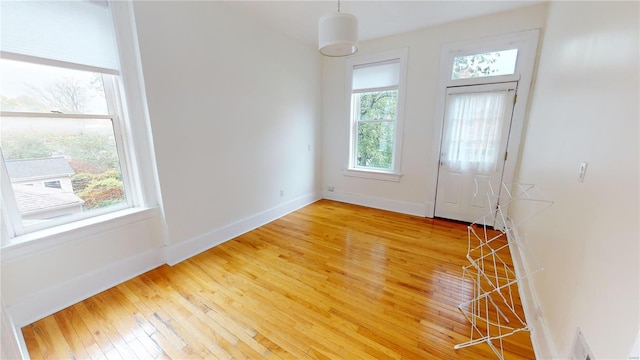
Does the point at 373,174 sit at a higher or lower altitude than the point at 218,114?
lower

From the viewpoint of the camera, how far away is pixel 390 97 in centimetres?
392

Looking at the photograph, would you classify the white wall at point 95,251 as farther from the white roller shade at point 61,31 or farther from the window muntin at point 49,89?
the window muntin at point 49,89

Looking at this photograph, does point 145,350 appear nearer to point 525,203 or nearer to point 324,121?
point 525,203

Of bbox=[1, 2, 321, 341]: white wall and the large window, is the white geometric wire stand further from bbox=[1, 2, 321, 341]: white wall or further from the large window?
bbox=[1, 2, 321, 341]: white wall

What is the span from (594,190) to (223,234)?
10.7ft

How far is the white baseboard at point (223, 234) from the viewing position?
2.57 m

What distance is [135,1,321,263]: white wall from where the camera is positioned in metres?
2.33

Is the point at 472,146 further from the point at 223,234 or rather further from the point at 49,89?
the point at 49,89

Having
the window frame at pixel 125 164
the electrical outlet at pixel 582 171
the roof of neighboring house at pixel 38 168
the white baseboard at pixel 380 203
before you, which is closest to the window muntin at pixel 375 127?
the white baseboard at pixel 380 203

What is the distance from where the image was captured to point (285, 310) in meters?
1.90

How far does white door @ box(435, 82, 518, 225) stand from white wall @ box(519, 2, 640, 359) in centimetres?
117

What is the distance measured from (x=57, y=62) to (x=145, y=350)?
7.24 feet

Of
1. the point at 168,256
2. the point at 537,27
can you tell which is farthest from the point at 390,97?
the point at 168,256

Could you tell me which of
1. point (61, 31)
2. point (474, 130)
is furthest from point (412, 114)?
point (61, 31)
